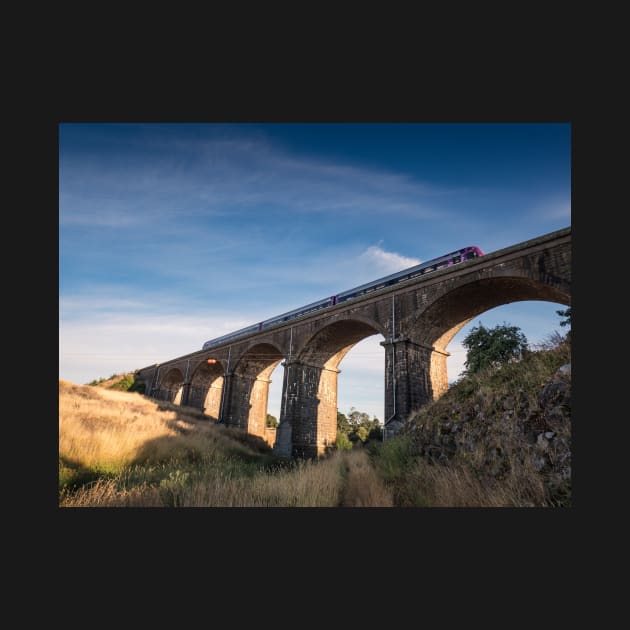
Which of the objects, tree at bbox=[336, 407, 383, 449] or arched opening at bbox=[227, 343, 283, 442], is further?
tree at bbox=[336, 407, 383, 449]

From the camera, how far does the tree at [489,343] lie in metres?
20.6

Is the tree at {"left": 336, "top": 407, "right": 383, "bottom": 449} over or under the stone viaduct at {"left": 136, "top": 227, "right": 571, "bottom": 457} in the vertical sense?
under

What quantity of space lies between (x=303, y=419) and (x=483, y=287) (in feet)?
38.5

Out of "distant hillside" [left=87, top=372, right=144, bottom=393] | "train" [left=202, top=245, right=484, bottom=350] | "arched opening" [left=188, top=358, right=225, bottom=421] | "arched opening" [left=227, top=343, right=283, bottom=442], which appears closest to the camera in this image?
"train" [left=202, top=245, right=484, bottom=350]

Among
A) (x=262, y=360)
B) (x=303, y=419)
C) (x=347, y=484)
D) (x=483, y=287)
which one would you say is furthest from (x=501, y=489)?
(x=262, y=360)

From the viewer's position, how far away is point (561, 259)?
37.9 ft

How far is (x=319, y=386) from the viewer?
21422 millimetres

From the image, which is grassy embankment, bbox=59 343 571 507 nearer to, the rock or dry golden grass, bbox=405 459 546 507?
dry golden grass, bbox=405 459 546 507

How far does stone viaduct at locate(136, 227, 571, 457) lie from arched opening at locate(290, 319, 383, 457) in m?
0.06

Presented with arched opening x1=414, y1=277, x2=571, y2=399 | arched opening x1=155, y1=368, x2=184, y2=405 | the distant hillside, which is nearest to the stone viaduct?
arched opening x1=414, y1=277, x2=571, y2=399

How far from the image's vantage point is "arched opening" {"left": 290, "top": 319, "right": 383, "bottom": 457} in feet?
64.7

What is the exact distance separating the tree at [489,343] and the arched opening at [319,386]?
22.4 ft

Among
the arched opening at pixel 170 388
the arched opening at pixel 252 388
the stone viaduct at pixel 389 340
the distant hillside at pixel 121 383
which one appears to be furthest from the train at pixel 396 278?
the distant hillside at pixel 121 383

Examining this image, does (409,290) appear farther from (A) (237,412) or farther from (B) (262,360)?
(A) (237,412)
